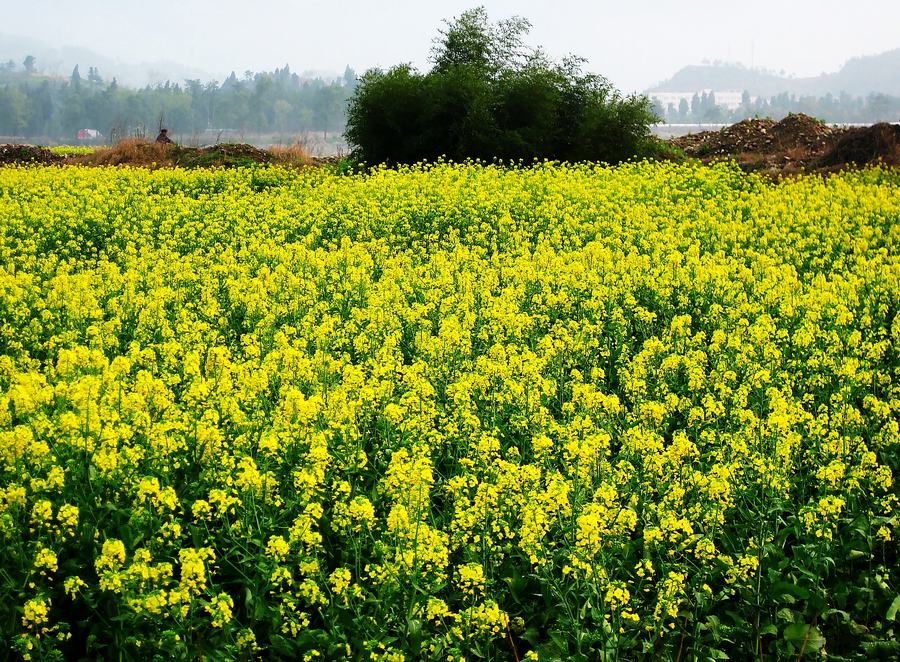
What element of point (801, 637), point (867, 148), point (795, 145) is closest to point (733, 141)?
point (795, 145)

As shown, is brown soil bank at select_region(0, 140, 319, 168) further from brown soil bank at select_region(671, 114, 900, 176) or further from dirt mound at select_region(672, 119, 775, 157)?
brown soil bank at select_region(671, 114, 900, 176)

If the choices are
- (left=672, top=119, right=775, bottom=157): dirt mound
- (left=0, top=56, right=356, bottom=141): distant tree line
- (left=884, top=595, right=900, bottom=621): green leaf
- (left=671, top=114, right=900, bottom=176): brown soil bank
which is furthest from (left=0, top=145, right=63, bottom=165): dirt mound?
(left=0, top=56, right=356, bottom=141): distant tree line

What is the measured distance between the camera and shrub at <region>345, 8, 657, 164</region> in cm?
2373

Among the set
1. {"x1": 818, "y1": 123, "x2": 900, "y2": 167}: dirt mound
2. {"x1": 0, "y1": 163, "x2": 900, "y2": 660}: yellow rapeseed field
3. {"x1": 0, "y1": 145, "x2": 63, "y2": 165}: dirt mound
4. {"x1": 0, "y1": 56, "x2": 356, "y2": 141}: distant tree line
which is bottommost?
{"x1": 0, "y1": 163, "x2": 900, "y2": 660}: yellow rapeseed field

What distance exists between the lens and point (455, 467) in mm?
5613

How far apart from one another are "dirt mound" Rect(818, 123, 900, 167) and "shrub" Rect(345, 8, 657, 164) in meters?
5.32

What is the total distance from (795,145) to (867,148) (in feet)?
18.2

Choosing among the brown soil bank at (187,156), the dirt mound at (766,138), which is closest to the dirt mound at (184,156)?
the brown soil bank at (187,156)

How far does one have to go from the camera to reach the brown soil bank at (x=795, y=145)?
22547 mm

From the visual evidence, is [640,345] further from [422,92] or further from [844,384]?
[422,92]

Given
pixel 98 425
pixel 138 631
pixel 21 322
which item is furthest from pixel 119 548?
pixel 21 322

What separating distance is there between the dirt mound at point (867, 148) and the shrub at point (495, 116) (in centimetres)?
532

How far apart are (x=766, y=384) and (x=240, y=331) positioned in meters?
5.23

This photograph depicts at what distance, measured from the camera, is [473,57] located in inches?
1089
